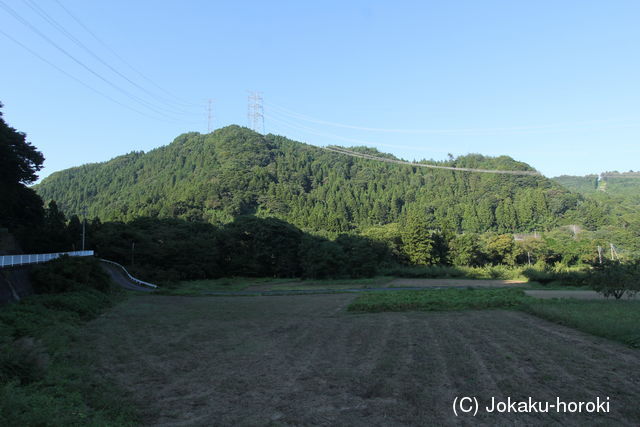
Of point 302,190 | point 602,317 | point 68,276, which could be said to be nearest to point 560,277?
point 602,317

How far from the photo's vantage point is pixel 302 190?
116m

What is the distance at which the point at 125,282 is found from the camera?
41531mm

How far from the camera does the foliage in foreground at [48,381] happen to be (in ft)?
20.6

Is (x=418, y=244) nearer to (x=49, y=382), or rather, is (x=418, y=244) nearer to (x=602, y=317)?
(x=602, y=317)

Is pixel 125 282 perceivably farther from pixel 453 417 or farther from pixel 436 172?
pixel 436 172

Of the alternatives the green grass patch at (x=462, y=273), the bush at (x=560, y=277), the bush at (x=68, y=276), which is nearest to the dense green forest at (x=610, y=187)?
the green grass patch at (x=462, y=273)

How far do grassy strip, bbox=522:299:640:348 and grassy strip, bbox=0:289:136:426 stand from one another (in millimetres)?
13373

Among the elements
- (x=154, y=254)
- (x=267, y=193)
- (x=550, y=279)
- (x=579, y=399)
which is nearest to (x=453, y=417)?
(x=579, y=399)

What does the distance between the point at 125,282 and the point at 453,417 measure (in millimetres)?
40824

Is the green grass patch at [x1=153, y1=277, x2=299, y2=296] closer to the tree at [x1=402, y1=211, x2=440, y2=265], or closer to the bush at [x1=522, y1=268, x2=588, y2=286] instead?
the tree at [x1=402, y1=211, x2=440, y2=265]

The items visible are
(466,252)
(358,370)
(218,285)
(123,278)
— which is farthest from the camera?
(466,252)

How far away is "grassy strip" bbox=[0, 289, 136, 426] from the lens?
20.5ft

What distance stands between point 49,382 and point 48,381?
0.12 feet

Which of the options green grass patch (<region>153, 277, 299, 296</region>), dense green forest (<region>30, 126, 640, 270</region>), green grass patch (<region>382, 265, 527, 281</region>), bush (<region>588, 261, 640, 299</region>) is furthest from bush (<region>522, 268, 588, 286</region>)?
green grass patch (<region>153, 277, 299, 296</region>)
